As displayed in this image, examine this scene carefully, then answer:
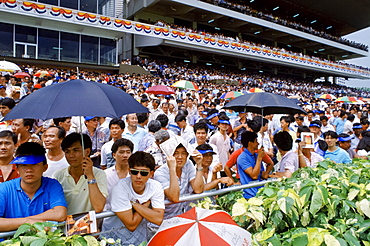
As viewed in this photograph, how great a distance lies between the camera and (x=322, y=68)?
43.6 metres

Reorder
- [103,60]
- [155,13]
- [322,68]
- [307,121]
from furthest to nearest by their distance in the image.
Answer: [322,68] < [155,13] < [103,60] < [307,121]

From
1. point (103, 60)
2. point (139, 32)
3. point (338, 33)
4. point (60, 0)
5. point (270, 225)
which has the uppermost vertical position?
point (338, 33)

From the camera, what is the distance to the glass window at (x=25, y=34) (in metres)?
23.1

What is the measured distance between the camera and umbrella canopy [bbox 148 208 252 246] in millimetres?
1734

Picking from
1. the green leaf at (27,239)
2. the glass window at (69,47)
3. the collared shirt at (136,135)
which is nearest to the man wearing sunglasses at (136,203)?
the green leaf at (27,239)

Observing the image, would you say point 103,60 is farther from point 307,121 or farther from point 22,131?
point 22,131

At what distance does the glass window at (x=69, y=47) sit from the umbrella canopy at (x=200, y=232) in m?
26.1

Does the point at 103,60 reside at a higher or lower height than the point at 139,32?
lower

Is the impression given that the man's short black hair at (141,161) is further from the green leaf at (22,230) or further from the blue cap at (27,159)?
the green leaf at (22,230)

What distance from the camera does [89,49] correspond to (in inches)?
1040

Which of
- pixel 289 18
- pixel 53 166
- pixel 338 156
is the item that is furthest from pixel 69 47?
pixel 289 18

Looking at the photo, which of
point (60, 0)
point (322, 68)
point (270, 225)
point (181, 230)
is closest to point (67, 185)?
point (181, 230)

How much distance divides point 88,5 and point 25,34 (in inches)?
252

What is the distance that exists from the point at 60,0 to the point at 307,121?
24427 mm
